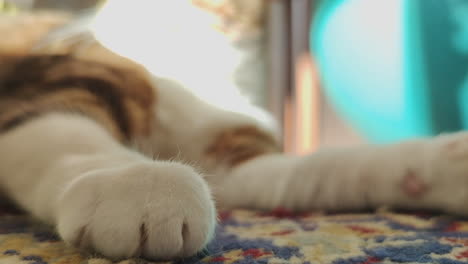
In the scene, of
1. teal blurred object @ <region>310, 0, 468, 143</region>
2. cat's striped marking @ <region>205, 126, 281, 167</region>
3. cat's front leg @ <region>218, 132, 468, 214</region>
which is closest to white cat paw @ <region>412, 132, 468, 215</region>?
cat's front leg @ <region>218, 132, 468, 214</region>

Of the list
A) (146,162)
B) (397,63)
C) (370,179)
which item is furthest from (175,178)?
(397,63)

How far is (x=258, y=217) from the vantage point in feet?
2.34

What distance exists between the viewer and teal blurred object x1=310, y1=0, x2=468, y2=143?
2.85ft

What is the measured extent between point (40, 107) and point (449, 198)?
57cm

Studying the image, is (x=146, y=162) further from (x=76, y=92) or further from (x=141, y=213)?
(x=76, y=92)

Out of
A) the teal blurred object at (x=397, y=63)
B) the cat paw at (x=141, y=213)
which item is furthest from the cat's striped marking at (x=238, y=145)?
the cat paw at (x=141, y=213)

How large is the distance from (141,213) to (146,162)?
0.22ft

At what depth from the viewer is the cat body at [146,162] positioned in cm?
41

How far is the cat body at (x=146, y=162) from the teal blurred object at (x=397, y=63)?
206 mm

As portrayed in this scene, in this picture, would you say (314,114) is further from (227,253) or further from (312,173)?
(227,253)

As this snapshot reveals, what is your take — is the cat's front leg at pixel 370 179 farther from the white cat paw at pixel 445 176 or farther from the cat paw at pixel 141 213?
the cat paw at pixel 141 213

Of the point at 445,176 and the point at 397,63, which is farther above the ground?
the point at 397,63

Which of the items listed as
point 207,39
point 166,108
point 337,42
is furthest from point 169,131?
point 207,39

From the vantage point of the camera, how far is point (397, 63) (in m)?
0.96
